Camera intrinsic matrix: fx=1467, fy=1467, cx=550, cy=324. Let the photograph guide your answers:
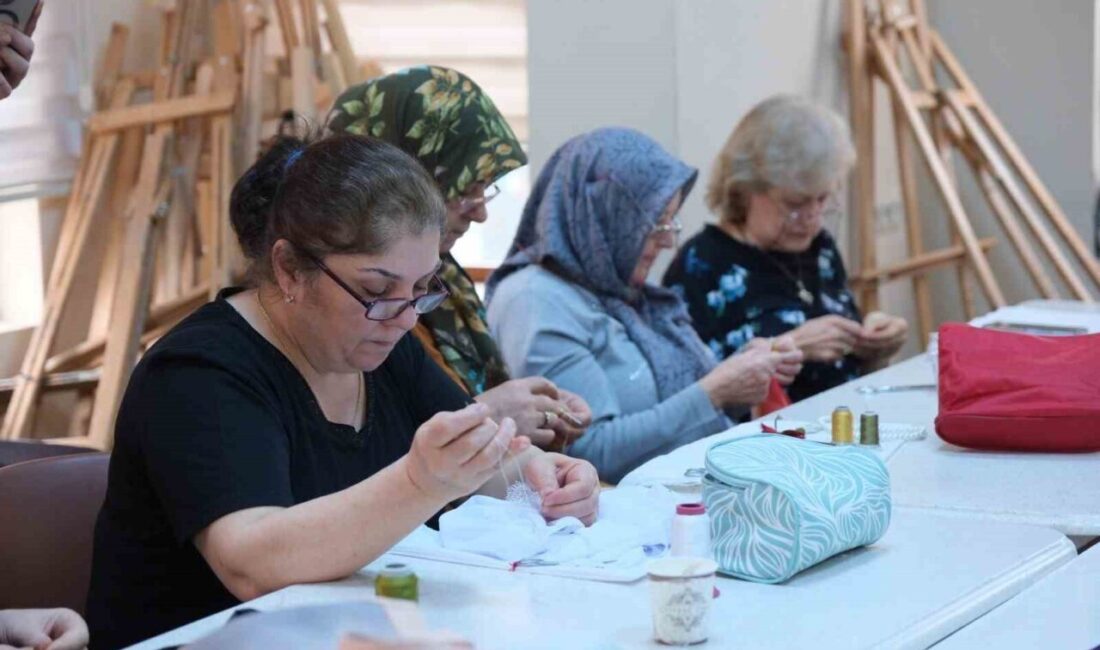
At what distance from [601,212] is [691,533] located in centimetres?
162

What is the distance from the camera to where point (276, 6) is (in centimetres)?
492

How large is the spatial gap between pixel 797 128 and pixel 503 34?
6.61ft

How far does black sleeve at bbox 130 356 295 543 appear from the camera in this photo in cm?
185

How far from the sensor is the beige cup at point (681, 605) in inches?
63.1

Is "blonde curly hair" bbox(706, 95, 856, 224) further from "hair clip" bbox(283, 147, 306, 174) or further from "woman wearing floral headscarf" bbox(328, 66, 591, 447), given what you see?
"hair clip" bbox(283, 147, 306, 174)

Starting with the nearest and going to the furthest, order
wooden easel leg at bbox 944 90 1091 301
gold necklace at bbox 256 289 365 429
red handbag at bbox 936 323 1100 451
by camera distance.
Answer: gold necklace at bbox 256 289 365 429 → red handbag at bbox 936 323 1100 451 → wooden easel leg at bbox 944 90 1091 301

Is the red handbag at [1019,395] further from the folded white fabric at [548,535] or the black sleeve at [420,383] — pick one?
the black sleeve at [420,383]

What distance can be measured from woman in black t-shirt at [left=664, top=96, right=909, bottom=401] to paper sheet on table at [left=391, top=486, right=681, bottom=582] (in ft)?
6.38

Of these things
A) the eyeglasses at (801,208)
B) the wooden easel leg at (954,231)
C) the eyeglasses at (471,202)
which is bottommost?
the wooden easel leg at (954,231)

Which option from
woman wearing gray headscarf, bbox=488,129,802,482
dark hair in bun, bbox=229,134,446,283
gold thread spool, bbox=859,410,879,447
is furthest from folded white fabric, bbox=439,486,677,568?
woman wearing gray headscarf, bbox=488,129,802,482

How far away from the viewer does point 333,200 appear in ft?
6.79

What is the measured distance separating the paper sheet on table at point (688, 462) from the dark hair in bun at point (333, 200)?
606 mm

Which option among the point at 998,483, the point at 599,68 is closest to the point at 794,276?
the point at 599,68

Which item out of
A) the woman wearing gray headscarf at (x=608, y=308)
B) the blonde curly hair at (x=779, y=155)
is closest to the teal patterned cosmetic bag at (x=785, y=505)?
the woman wearing gray headscarf at (x=608, y=308)
